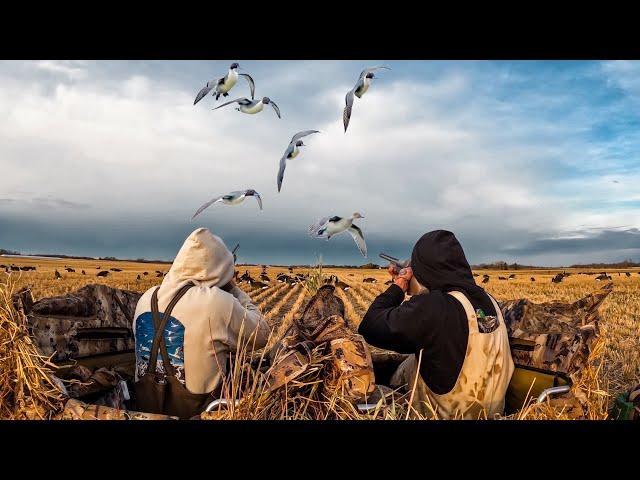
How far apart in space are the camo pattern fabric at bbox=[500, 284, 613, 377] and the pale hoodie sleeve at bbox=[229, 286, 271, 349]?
1.68m

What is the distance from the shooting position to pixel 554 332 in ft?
12.7

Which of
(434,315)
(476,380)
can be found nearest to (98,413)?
(434,315)

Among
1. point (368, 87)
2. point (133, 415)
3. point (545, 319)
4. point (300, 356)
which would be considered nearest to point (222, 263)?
point (300, 356)

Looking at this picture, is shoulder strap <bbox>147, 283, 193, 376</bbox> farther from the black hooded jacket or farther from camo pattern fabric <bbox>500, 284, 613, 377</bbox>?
camo pattern fabric <bbox>500, 284, 613, 377</bbox>

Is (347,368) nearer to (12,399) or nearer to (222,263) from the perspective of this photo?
(222,263)

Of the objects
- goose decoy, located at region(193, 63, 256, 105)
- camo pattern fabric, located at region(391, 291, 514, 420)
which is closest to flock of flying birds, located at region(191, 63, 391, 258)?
goose decoy, located at region(193, 63, 256, 105)

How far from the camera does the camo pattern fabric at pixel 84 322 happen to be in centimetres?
416

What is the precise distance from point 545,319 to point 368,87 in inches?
146

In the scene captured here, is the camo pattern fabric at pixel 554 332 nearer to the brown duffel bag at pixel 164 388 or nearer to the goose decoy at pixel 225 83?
the brown duffel bag at pixel 164 388

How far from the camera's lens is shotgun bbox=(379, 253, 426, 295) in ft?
12.9

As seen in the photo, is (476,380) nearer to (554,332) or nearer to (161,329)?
(554,332)

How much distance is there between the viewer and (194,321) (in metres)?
3.63

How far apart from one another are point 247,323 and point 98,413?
1.04 meters

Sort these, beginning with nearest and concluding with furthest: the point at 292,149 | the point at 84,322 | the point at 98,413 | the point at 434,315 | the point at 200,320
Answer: the point at 98,413 → the point at 434,315 → the point at 200,320 → the point at 84,322 → the point at 292,149
